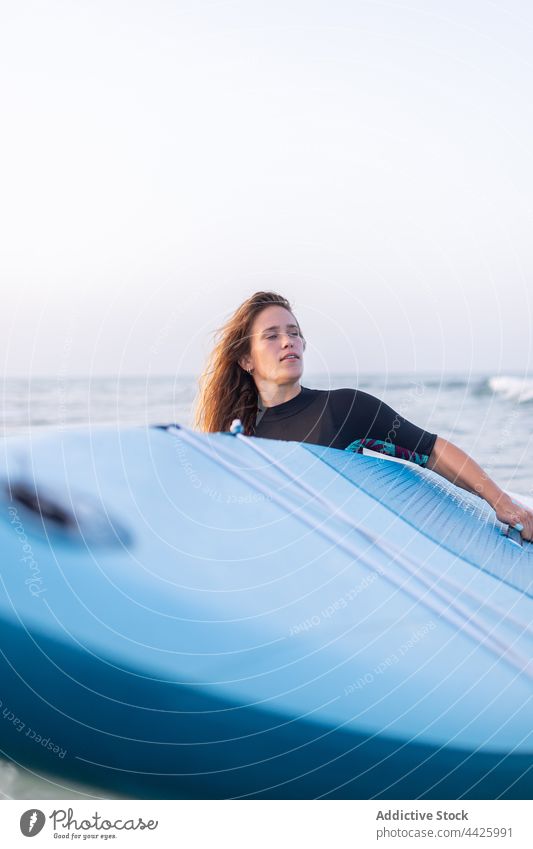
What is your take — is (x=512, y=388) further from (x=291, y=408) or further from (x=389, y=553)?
(x=389, y=553)

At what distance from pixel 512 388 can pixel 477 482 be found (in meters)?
8.47

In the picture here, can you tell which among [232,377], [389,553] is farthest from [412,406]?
[389,553]

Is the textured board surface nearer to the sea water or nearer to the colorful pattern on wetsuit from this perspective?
the colorful pattern on wetsuit

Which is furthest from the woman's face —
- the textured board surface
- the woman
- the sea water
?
the sea water

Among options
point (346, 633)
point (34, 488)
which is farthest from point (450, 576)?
point (34, 488)

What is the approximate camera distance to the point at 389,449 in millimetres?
2414

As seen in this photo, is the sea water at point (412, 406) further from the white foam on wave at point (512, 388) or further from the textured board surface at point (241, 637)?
the textured board surface at point (241, 637)

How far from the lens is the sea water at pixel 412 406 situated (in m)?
6.15

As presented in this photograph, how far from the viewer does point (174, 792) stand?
1929 mm

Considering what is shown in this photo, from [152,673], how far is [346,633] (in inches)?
16.5

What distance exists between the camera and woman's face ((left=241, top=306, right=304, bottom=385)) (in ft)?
8.46

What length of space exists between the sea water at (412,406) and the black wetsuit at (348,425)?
1.89 meters

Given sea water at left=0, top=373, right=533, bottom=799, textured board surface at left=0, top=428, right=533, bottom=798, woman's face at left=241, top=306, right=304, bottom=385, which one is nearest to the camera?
textured board surface at left=0, top=428, right=533, bottom=798

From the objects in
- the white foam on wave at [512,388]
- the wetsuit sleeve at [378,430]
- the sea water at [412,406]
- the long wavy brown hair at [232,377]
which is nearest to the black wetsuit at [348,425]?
the wetsuit sleeve at [378,430]
